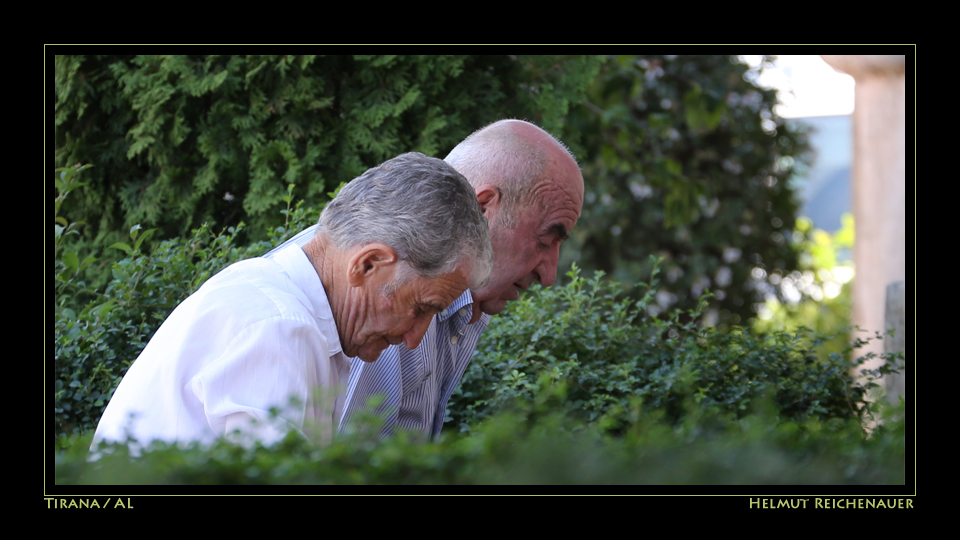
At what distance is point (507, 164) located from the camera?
348 centimetres

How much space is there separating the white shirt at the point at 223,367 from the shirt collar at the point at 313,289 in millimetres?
66

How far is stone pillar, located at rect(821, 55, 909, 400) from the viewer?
35.1ft

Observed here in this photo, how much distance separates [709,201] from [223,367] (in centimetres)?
934

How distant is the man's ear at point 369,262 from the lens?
2453 millimetres

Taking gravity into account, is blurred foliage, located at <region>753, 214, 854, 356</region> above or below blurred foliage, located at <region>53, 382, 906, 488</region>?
above

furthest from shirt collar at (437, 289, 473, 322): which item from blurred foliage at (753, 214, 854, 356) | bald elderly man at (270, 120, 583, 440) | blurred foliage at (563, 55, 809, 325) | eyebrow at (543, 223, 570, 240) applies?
blurred foliage at (753, 214, 854, 356)

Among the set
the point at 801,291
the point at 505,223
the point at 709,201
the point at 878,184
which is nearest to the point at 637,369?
the point at 505,223

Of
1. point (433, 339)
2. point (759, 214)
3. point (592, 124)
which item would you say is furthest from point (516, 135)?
point (759, 214)

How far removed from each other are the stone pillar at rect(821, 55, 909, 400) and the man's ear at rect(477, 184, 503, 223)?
8341 millimetres

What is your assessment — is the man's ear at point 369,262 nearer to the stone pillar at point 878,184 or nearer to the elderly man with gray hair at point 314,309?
the elderly man with gray hair at point 314,309

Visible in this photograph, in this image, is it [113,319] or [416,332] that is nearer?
[416,332]

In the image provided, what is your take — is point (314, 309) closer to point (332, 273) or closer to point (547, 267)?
point (332, 273)

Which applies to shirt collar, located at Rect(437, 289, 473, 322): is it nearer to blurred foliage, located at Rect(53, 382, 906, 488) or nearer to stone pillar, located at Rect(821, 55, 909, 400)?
blurred foliage, located at Rect(53, 382, 906, 488)
